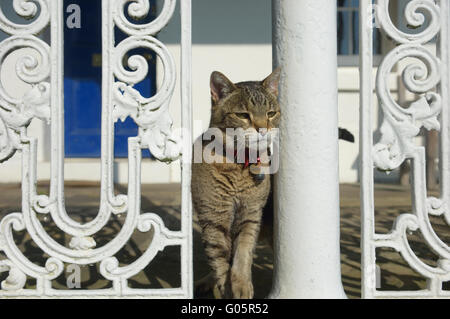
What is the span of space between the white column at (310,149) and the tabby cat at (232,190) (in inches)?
9.9

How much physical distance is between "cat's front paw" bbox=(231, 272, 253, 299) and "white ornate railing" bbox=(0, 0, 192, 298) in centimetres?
22

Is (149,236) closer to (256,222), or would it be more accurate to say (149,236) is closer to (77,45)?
(256,222)

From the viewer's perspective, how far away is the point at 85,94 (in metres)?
5.75

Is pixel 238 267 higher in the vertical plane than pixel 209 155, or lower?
lower

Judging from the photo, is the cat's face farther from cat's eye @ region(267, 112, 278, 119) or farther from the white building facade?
the white building facade

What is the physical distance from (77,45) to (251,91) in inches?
181

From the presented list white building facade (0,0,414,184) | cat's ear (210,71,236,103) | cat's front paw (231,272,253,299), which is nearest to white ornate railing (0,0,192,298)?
cat's front paw (231,272,253,299)

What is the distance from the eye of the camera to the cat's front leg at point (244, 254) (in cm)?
174

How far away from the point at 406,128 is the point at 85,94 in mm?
5048

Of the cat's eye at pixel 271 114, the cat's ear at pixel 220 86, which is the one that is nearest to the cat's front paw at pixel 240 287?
the cat's eye at pixel 271 114

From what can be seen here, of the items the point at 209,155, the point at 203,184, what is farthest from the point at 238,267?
the point at 209,155

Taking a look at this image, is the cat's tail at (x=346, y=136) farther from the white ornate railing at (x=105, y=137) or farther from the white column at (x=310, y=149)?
the white ornate railing at (x=105, y=137)

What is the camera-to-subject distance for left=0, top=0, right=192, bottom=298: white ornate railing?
160 centimetres

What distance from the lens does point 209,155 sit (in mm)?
1979
